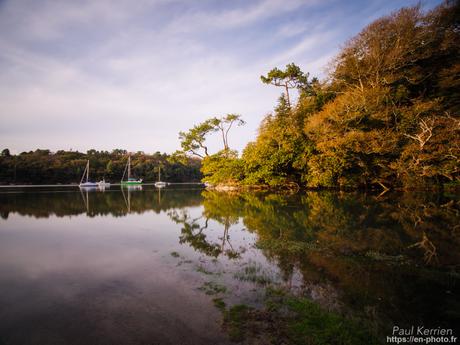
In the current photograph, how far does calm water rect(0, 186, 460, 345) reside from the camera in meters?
3.84

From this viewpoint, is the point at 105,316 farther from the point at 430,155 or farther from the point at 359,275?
the point at 430,155

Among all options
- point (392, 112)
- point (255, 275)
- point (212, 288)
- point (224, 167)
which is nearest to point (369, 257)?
point (255, 275)

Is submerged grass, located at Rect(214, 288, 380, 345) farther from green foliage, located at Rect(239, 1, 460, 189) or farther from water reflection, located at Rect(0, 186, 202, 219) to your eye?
green foliage, located at Rect(239, 1, 460, 189)

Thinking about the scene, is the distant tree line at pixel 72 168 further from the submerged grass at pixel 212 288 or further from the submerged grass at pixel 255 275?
the submerged grass at pixel 212 288

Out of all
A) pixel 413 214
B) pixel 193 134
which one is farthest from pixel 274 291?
pixel 193 134

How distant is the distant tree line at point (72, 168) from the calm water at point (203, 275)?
40.3 meters

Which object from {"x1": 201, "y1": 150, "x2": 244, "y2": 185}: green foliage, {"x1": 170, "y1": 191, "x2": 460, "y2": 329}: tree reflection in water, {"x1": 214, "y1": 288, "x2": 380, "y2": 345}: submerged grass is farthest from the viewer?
{"x1": 201, "y1": 150, "x2": 244, "y2": 185}: green foliage

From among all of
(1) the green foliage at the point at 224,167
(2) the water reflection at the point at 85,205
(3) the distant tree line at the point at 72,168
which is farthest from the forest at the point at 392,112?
(3) the distant tree line at the point at 72,168

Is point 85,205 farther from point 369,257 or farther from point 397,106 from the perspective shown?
point 397,106

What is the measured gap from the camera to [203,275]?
593 centimetres

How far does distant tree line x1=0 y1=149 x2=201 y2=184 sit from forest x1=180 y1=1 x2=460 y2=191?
30602 mm

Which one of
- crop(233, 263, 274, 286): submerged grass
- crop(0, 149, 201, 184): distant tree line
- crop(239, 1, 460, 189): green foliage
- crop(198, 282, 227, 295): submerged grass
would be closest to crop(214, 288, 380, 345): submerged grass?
crop(198, 282, 227, 295): submerged grass

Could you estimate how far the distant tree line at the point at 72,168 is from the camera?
73062 mm

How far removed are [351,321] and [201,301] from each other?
2.49 meters
